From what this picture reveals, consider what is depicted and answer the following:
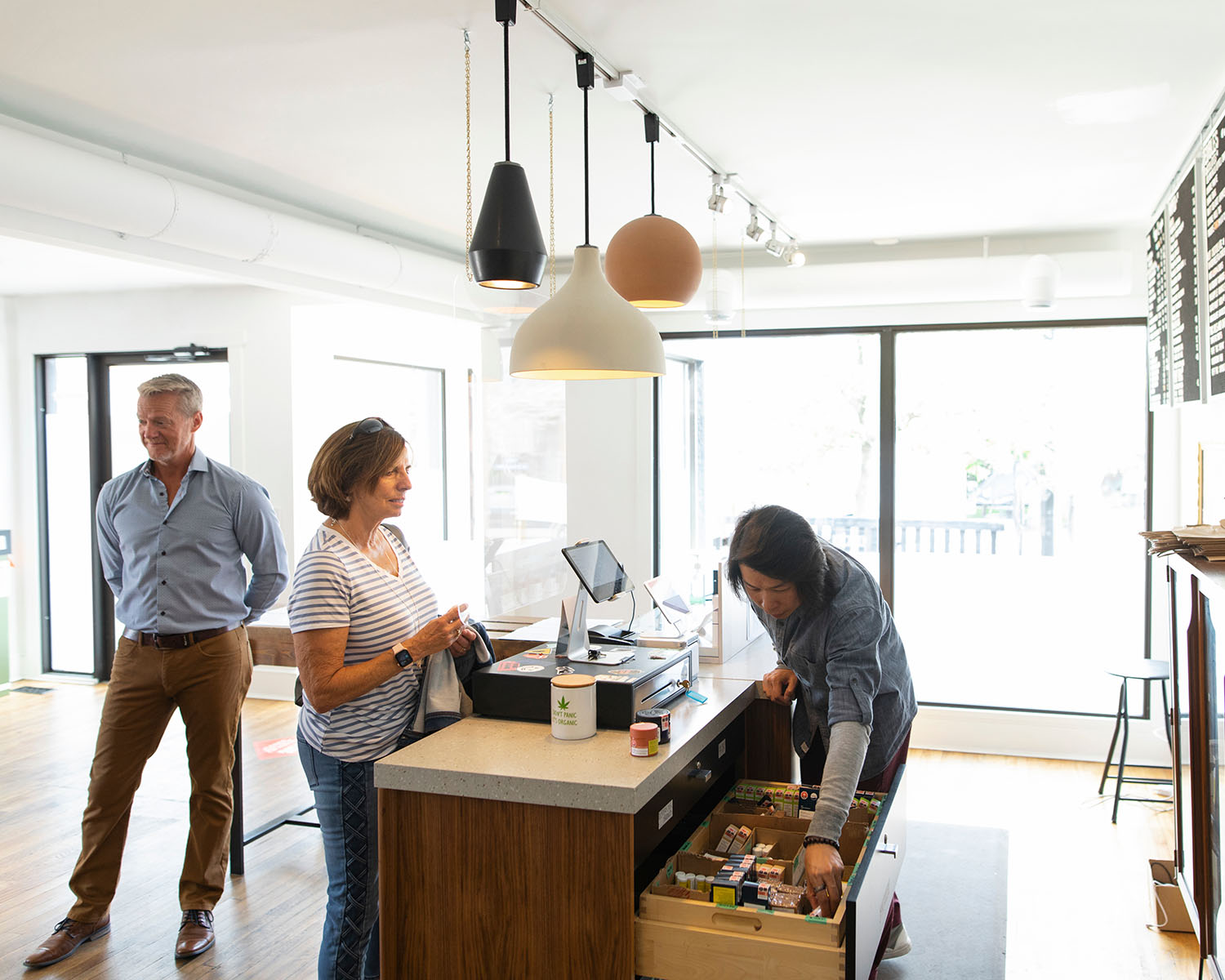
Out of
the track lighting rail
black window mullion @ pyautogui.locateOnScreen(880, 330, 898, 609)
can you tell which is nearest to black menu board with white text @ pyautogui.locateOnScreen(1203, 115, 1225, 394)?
the track lighting rail

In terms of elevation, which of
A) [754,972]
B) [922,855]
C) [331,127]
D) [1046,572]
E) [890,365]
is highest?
[331,127]

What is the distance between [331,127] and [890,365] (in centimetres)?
325

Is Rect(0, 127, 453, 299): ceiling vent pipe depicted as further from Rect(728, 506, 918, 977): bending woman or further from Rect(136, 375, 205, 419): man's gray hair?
Rect(728, 506, 918, 977): bending woman

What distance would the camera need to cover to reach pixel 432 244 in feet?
17.2

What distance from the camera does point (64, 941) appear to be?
3.01 meters

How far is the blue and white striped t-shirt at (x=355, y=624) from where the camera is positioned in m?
2.15

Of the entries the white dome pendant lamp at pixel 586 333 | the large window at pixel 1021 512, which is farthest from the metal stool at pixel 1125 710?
the white dome pendant lamp at pixel 586 333

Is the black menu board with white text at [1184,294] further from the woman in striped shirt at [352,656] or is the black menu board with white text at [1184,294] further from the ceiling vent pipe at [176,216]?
the ceiling vent pipe at [176,216]

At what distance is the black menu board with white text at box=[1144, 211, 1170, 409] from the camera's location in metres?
3.91

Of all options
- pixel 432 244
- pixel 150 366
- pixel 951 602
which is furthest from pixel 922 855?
pixel 150 366

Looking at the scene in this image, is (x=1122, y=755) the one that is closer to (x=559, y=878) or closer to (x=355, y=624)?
(x=559, y=878)

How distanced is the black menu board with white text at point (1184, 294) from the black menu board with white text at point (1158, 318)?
134 mm

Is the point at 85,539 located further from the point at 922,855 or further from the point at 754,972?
the point at 754,972

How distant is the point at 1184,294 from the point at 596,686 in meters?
2.54
